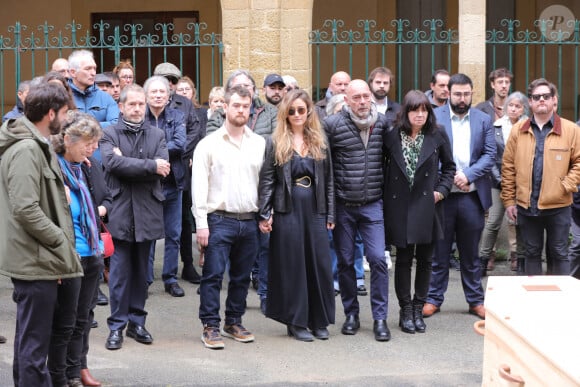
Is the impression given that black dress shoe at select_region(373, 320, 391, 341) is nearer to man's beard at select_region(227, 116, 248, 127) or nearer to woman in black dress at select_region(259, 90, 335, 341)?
woman in black dress at select_region(259, 90, 335, 341)

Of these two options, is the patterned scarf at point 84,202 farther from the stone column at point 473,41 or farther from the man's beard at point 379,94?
the stone column at point 473,41

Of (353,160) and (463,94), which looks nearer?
(353,160)

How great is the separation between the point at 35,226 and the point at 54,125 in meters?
0.61

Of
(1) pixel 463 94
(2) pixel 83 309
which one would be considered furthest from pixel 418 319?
(2) pixel 83 309

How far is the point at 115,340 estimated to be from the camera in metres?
7.71

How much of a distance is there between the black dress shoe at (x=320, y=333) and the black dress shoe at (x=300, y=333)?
0.06 meters

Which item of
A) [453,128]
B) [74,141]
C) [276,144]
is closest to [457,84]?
[453,128]

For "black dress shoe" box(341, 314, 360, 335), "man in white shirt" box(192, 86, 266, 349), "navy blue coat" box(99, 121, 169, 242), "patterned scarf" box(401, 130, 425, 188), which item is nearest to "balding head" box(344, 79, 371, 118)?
"patterned scarf" box(401, 130, 425, 188)

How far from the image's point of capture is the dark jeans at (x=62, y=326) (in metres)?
A: 5.95

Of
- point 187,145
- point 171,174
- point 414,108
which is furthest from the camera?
point 187,145

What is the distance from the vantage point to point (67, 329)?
6031mm

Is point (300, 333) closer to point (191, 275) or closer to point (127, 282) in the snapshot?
point (127, 282)

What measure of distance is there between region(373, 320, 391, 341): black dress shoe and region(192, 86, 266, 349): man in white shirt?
3.26ft

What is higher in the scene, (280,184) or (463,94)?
(463,94)
